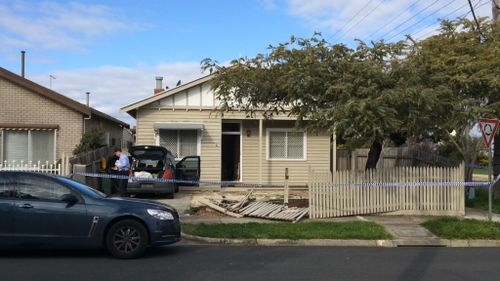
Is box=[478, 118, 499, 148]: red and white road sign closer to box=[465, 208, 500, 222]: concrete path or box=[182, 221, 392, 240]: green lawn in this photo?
box=[465, 208, 500, 222]: concrete path

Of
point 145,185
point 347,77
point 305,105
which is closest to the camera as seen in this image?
point 347,77

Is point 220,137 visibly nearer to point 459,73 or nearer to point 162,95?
point 162,95

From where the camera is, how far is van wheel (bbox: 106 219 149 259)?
870 centimetres

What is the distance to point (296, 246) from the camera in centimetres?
1081

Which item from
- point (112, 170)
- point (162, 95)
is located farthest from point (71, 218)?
point (162, 95)

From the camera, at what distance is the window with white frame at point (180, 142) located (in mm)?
21250

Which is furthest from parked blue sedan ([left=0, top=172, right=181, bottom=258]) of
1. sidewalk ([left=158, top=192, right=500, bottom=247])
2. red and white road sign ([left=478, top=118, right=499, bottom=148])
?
red and white road sign ([left=478, top=118, right=499, bottom=148])

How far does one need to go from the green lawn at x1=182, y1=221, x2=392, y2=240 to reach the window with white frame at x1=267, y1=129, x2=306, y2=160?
9.87 meters

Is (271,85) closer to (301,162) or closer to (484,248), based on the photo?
(484,248)

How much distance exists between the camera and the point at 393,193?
14359 millimetres

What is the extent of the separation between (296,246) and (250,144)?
11551 mm

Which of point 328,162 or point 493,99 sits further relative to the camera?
point 328,162

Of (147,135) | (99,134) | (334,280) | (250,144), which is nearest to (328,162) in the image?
(250,144)

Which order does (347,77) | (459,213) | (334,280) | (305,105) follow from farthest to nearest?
1. (459,213)
2. (305,105)
3. (347,77)
4. (334,280)
